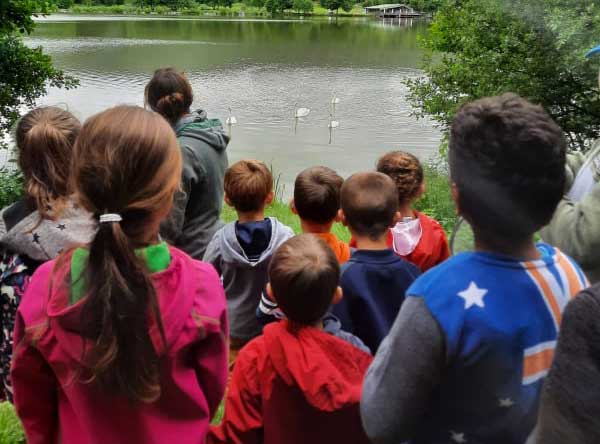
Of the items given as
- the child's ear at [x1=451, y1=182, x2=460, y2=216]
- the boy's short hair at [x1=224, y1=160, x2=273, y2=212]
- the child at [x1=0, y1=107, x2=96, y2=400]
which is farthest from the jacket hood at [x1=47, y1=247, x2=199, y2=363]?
the boy's short hair at [x1=224, y1=160, x2=273, y2=212]

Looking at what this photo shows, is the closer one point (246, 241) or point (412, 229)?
point (246, 241)

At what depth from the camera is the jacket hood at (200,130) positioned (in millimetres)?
2945

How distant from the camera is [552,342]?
131 centimetres

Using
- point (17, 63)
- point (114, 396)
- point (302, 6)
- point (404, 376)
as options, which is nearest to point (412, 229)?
point (404, 376)

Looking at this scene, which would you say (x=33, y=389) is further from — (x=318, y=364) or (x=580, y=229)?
(x=580, y=229)

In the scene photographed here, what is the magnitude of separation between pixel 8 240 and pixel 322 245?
1.01 metres

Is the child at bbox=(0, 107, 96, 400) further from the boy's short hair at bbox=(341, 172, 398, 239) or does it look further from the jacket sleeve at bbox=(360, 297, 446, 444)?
the jacket sleeve at bbox=(360, 297, 446, 444)

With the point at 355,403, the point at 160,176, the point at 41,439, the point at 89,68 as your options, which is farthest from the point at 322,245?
the point at 89,68

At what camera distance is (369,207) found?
225cm

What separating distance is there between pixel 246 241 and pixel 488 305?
1.51 m

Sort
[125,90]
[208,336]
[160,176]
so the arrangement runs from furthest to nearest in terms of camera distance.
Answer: [125,90] → [208,336] → [160,176]

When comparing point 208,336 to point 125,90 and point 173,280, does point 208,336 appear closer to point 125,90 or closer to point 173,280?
point 173,280

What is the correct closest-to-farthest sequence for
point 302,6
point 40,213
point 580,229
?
point 580,229
point 40,213
point 302,6

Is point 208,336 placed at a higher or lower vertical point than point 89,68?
higher
